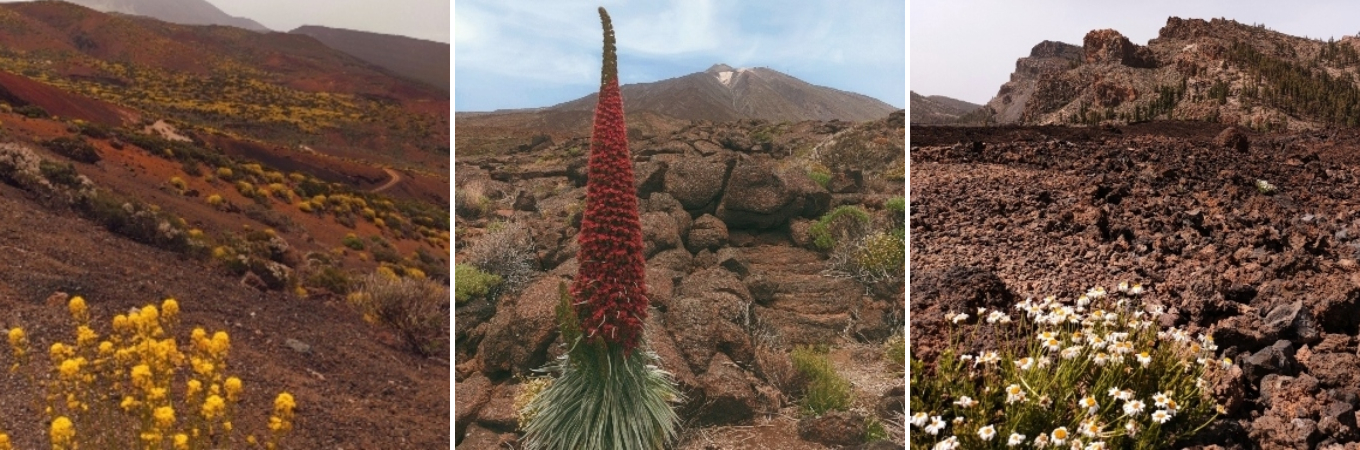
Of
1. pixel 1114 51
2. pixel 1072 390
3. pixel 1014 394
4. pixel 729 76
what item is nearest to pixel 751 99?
pixel 729 76

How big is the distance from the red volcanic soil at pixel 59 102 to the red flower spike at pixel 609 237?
2521 millimetres

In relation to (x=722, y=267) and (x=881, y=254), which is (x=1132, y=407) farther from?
(x=722, y=267)

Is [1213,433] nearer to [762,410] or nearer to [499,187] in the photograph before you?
[762,410]

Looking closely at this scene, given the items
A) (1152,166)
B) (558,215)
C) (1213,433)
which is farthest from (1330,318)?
(1152,166)

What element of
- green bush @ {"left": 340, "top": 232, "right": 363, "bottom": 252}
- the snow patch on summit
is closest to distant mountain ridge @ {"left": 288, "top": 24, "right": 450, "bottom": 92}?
green bush @ {"left": 340, "top": 232, "right": 363, "bottom": 252}

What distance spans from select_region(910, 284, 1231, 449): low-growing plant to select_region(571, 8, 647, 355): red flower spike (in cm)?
129

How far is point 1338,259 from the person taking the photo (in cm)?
600

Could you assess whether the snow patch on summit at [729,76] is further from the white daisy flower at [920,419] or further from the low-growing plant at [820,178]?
the white daisy flower at [920,419]

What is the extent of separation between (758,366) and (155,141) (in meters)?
3.16

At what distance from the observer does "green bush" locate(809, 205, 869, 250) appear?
4070 millimetres

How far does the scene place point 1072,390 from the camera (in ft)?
12.9

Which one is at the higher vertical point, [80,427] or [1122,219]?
[1122,219]

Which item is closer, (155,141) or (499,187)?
(499,187)

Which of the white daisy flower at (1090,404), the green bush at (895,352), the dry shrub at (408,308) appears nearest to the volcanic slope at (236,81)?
the dry shrub at (408,308)
